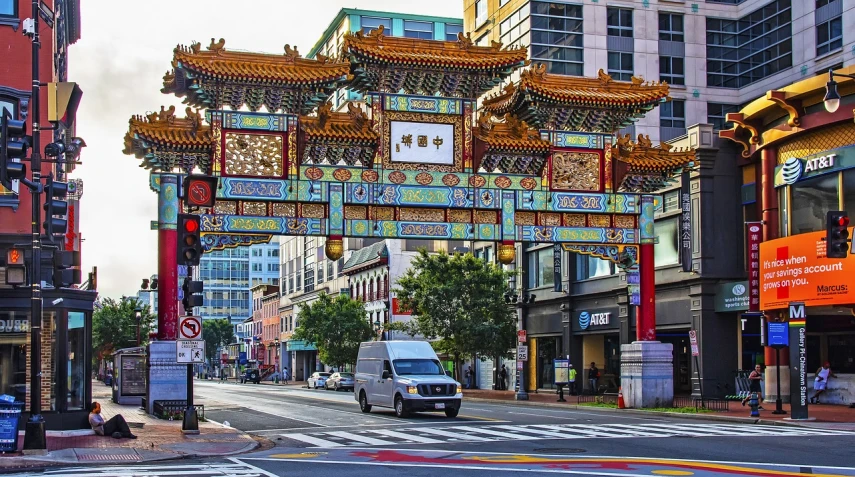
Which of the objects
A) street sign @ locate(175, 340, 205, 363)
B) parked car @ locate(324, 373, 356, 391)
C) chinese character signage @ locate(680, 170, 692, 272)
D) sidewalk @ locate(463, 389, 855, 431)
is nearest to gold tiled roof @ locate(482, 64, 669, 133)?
chinese character signage @ locate(680, 170, 692, 272)

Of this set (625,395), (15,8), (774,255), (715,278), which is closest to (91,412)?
(15,8)

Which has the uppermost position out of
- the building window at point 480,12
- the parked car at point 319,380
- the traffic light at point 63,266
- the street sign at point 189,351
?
the building window at point 480,12

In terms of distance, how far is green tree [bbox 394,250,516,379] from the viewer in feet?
191

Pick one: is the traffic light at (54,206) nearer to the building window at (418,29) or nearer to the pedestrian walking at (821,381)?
the pedestrian walking at (821,381)

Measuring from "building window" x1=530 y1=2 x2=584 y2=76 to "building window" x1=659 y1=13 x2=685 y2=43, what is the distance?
546cm

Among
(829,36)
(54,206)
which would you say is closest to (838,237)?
(54,206)

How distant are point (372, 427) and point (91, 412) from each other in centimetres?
746

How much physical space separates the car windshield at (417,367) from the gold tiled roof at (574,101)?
31.0 ft

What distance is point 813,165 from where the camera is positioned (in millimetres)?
38062

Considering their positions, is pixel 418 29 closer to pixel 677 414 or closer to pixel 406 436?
pixel 677 414

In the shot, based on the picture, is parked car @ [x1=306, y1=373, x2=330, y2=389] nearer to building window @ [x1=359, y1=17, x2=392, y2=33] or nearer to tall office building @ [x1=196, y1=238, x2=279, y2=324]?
building window @ [x1=359, y1=17, x2=392, y2=33]

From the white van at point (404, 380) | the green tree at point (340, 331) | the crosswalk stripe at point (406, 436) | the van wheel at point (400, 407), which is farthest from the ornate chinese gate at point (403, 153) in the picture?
the green tree at point (340, 331)

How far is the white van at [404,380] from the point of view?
3172 centimetres

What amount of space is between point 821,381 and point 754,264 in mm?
5139
